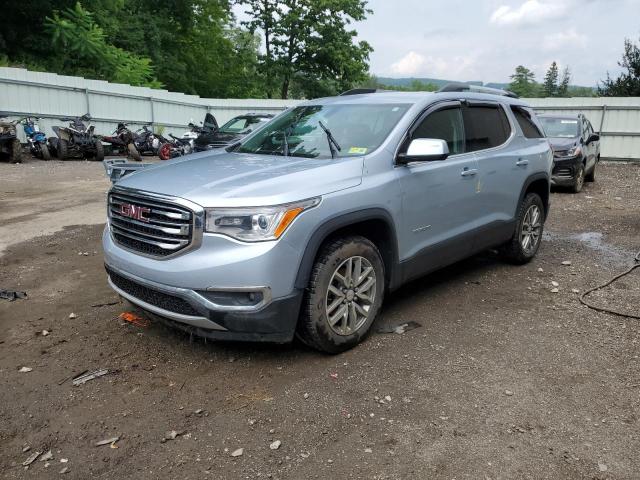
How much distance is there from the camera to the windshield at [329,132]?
3984 millimetres

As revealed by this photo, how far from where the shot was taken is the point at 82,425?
2.89m

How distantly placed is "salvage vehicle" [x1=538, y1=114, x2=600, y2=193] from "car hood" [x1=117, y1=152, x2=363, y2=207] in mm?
8939

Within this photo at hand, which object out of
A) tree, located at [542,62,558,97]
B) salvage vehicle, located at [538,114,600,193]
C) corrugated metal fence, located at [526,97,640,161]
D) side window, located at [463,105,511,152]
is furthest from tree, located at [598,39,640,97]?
tree, located at [542,62,558,97]

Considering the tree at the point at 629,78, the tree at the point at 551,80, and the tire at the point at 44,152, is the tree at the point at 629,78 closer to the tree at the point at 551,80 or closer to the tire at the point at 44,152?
the tire at the point at 44,152

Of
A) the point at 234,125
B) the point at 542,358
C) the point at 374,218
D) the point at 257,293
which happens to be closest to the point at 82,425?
the point at 257,293

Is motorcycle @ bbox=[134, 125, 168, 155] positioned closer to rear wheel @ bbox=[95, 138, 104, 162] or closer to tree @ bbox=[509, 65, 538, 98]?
rear wheel @ bbox=[95, 138, 104, 162]

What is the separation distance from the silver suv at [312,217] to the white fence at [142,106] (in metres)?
13.8

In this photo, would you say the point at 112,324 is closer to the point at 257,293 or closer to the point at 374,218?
the point at 257,293

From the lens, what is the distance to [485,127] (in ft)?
16.6

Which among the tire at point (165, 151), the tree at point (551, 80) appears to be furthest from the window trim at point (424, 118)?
the tree at point (551, 80)

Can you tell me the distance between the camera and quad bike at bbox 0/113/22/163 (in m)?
13.3

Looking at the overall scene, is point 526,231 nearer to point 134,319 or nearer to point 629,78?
point 134,319

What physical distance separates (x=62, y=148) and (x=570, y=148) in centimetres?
1332

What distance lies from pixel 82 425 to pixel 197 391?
0.65 meters
